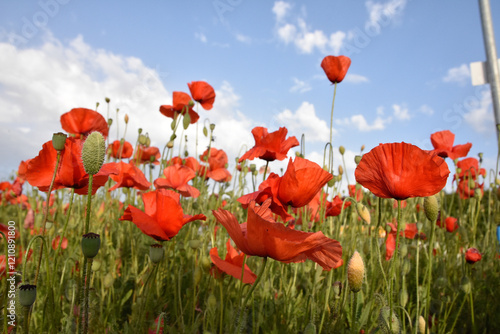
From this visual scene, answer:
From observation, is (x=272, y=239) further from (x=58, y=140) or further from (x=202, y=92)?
(x=202, y=92)

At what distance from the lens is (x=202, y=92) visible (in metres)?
2.61

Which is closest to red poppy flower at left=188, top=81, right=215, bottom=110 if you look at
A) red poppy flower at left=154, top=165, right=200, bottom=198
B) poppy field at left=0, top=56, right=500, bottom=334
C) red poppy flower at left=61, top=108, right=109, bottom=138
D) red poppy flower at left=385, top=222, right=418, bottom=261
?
poppy field at left=0, top=56, right=500, bottom=334

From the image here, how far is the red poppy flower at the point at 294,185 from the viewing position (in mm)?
958

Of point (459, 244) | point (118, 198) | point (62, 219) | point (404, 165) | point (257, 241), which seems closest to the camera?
point (257, 241)

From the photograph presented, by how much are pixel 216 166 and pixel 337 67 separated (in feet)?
4.53

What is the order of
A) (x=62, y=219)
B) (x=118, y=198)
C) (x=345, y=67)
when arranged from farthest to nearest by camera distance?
(x=118, y=198) < (x=62, y=219) < (x=345, y=67)

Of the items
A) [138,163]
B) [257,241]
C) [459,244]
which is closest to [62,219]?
[138,163]

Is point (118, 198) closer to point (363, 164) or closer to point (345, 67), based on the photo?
point (345, 67)

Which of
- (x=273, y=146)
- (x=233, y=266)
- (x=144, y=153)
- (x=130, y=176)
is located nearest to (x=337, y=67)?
(x=273, y=146)

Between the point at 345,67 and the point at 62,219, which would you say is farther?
the point at 62,219

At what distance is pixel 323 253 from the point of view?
84 centimetres

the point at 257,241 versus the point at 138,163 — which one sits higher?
the point at 138,163

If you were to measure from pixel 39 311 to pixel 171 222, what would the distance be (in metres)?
0.96

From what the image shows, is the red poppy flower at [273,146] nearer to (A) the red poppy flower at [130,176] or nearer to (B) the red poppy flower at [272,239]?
(A) the red poppy flower at [130,176]
